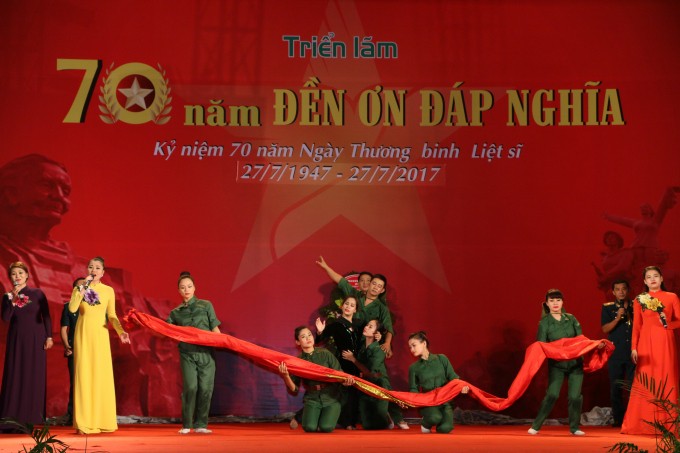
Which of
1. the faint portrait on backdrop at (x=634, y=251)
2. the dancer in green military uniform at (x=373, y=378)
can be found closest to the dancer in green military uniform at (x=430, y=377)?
the dancer in green military uniform at (x=373, y=378)

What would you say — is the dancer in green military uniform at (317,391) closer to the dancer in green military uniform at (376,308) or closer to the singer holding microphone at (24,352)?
the dancer in green military uniform at (376,308)

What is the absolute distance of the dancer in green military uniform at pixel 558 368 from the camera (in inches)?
294

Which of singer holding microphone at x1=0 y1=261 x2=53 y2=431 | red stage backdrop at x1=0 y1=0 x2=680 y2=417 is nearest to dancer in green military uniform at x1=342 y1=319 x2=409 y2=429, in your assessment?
red stage backdrop at x1=0 y1=0 x2=680 y2=417

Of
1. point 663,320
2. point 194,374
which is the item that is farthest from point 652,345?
point 194,374

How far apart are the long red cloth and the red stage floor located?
0.29 meters

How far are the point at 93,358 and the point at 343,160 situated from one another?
2.80 meters

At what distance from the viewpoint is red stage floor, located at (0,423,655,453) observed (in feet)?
20.5

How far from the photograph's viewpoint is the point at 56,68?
8.61 meters

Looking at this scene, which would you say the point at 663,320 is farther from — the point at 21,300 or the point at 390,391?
the point at 21,300

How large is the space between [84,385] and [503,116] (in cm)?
428

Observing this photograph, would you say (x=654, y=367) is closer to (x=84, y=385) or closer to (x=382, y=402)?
(x=382, y=402)

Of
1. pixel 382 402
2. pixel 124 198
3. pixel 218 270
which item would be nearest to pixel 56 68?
pixel 124 198

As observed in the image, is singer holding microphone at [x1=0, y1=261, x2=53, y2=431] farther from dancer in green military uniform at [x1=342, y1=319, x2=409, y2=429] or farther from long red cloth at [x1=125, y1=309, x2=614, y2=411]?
dancer in green military uniform at [x1=342, y1=319, x2=409, y2=429]

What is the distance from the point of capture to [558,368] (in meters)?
7.57
